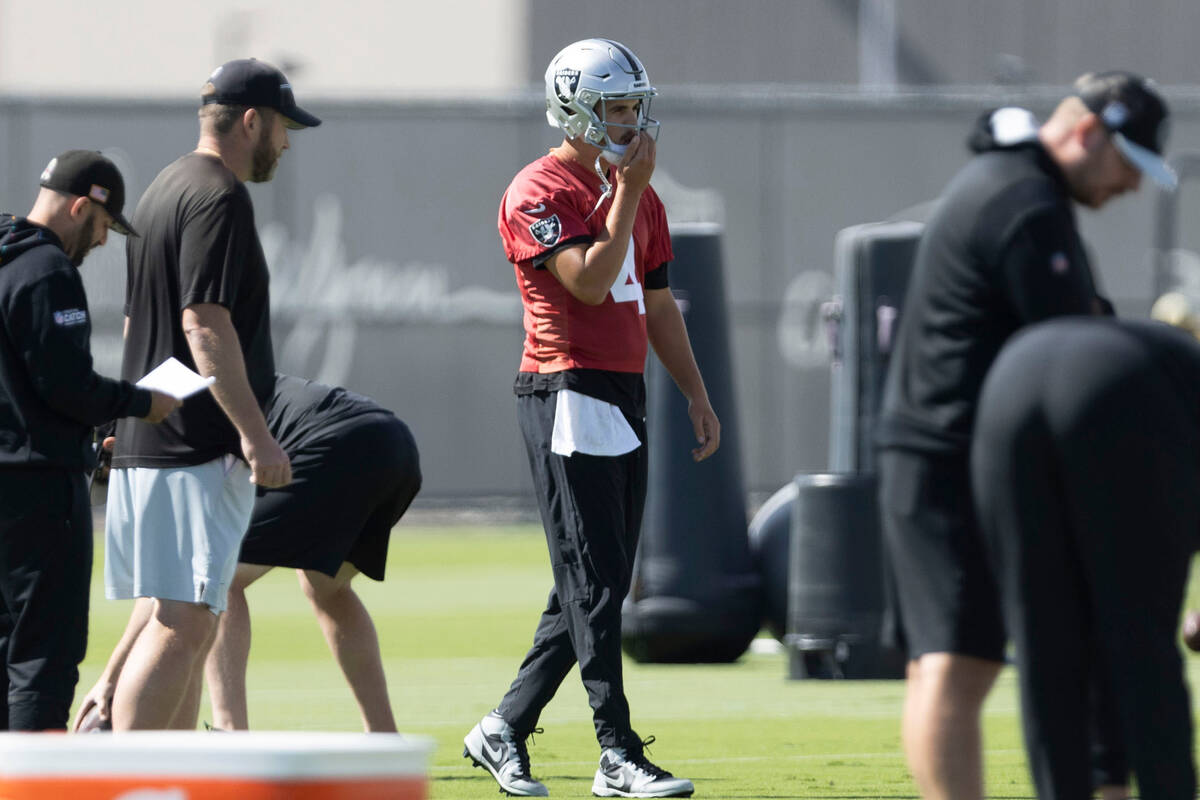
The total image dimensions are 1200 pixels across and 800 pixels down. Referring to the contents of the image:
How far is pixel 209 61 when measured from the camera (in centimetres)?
3178

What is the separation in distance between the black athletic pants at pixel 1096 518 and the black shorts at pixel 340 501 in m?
2.94

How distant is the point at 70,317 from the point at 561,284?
1.57m

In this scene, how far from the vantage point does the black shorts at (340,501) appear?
683cm

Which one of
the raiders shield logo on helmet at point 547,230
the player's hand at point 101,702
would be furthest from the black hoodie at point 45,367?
the raiders shield logo on helmet at point 547,230

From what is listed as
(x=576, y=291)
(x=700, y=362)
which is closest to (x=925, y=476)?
(x=576, y=291)

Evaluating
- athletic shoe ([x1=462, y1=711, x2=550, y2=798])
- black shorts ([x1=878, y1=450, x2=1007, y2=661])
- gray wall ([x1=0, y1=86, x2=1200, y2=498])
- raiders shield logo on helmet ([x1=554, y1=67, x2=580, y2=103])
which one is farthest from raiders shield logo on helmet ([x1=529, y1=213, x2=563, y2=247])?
gray wall ([x1=0, y1=86, x2=1200, y2=498])

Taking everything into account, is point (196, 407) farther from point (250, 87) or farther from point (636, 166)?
point (636, 166)

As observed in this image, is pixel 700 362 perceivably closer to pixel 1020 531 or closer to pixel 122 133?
pixel 1020 531

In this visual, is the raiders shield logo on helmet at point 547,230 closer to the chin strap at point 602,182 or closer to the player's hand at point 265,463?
the chin strap at point 602,182

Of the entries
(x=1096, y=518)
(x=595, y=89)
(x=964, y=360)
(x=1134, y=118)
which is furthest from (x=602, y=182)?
(x=1096, y=518)

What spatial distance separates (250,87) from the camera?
6234 millimetres

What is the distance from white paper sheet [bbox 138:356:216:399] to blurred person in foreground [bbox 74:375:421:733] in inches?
31.9

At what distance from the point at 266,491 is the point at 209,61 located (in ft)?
84.4

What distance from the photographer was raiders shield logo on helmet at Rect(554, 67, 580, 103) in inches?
266
